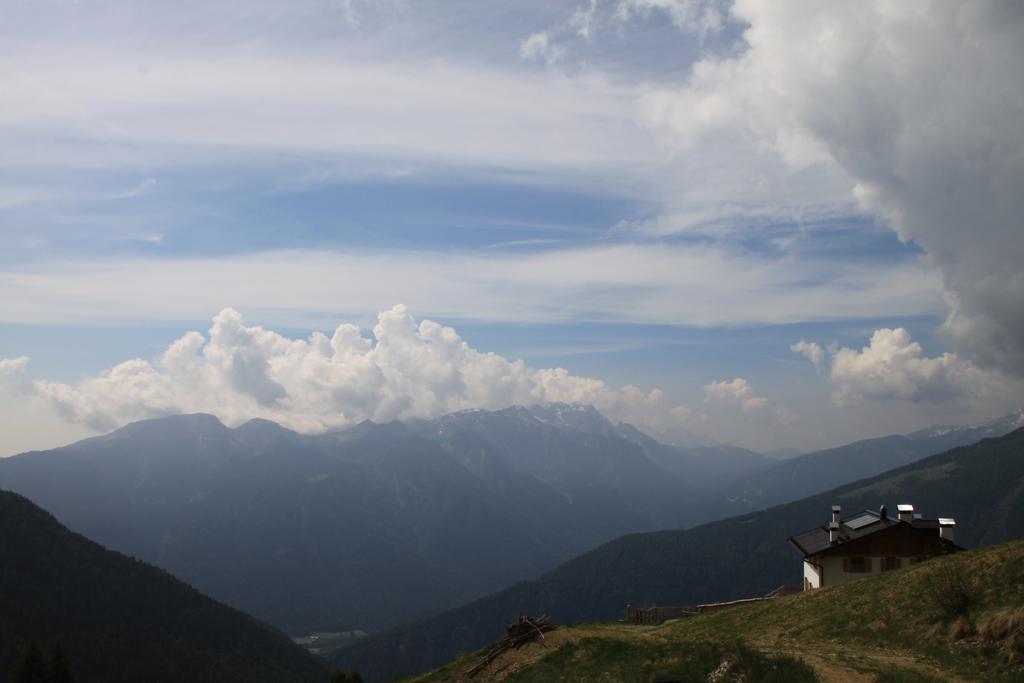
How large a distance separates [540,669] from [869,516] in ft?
128

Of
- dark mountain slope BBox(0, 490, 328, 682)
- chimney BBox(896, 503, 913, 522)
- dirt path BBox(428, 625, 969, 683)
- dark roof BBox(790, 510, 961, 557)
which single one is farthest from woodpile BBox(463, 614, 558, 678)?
dark mountain slope BBox(0, 490, 328, 682)

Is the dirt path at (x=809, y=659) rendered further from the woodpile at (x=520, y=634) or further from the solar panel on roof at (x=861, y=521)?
the solar panel on roof at (x=861, y=521)

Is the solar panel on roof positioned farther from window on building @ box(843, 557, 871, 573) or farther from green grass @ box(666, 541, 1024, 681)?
green grass @ box(666, 541, 1024, 681)

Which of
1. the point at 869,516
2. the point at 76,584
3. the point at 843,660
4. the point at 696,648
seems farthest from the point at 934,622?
the point at 76,584

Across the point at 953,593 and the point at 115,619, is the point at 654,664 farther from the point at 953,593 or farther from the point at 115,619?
the point at 115,619

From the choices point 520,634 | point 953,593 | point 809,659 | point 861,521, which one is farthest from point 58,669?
point 953,593

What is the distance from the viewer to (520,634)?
3562cm

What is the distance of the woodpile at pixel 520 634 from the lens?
3503cm

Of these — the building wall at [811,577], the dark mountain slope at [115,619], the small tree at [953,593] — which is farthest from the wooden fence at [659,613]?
the dark mountain slope at [115,619]

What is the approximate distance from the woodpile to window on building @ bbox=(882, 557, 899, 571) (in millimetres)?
27703

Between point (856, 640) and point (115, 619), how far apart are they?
631ft

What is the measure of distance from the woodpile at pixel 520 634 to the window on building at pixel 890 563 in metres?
27.7

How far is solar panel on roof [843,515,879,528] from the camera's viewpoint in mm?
54862

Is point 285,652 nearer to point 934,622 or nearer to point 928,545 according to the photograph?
point 928,545
